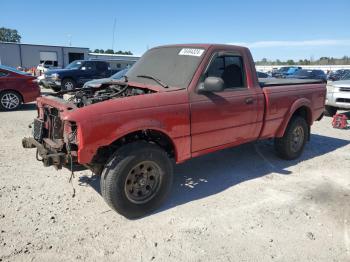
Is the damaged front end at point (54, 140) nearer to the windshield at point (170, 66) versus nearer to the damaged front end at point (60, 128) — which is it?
the damaged front end at point (60, 128)

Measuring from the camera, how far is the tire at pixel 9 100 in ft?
34.8

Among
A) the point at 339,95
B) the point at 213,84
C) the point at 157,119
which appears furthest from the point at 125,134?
the point at 339,95

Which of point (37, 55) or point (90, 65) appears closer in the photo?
point (90, 65)

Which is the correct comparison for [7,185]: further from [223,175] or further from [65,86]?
[65,86]

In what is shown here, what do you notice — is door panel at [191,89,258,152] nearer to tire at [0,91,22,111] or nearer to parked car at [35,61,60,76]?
tire at [0,91,22,111]

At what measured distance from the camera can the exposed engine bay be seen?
423 centimetres

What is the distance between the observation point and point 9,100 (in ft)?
35.1

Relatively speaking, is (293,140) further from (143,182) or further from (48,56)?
(48,56)

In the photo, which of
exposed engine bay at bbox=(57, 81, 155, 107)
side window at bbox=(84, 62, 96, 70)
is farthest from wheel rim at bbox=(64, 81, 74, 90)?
exposed engine bay at bbox=(57, 81, 155, 107)

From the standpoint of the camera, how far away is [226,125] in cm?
465

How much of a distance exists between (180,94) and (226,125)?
94 centimetres

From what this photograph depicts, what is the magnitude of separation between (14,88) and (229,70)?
330 inches

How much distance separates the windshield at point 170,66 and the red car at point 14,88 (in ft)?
22.7

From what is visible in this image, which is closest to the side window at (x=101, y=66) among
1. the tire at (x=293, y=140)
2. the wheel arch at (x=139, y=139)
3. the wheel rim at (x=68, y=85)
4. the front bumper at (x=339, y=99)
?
the wheel rim at (x=68, y=85)
